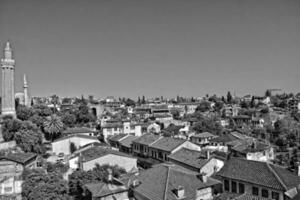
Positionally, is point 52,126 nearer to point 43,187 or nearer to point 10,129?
point 10,129

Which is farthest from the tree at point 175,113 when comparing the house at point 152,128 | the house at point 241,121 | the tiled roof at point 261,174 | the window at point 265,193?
the window at point 265,193

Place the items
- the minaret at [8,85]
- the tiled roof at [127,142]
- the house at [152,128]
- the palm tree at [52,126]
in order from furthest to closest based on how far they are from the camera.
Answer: the house at [152,128] → the minaret at [8,85] → the palm tree at [52,126] → the tiled roof at [127,142]

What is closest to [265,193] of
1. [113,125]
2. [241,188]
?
[241,188]

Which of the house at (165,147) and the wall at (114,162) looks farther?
the house at (165,147)

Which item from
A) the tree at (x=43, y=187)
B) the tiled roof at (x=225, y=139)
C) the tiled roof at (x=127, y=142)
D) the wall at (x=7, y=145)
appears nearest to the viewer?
the tree at (x=43, y=187)

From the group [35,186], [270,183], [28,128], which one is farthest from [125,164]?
[28,128]

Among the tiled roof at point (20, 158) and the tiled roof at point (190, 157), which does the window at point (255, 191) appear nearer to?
the tiled roof at point (190, 157)

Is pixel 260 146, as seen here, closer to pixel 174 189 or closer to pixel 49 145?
pixel 174 189
